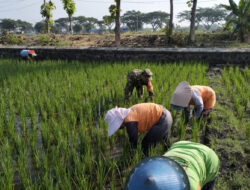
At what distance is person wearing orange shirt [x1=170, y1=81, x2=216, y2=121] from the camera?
242 centimetres

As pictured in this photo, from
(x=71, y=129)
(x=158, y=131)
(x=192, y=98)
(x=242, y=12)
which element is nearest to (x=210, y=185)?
(x=158, y=131)

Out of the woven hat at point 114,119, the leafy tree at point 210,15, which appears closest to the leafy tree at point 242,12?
the woven hat at point 114,119

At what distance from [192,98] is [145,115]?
2.44ft

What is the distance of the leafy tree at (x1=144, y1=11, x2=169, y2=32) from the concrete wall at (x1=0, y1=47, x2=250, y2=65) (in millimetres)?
50814

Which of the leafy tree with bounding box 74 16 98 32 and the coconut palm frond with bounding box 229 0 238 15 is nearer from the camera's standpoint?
the coconut palm frond with bounding box 229 0 238 15

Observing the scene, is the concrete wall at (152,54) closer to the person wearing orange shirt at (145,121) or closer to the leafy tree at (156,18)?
the person wearing orange shirt at (145,121)

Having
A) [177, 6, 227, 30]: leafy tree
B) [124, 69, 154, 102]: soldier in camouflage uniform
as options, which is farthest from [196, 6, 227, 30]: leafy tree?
[124, 69, 154, 102]: soldier in camouflage uniform

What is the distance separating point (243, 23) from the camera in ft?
30.4

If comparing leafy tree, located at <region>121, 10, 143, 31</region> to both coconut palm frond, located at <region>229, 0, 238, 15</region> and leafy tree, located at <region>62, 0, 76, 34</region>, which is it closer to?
leafy tree, located at <region>62, 0, 76, 34</region>

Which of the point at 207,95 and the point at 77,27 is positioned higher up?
the point at 77,27

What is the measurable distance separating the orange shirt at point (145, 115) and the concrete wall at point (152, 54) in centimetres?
515

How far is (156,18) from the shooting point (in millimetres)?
57281

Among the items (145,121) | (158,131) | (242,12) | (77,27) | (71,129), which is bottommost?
→ (71,129)

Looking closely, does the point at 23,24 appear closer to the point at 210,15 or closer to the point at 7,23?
the point at 7,23
